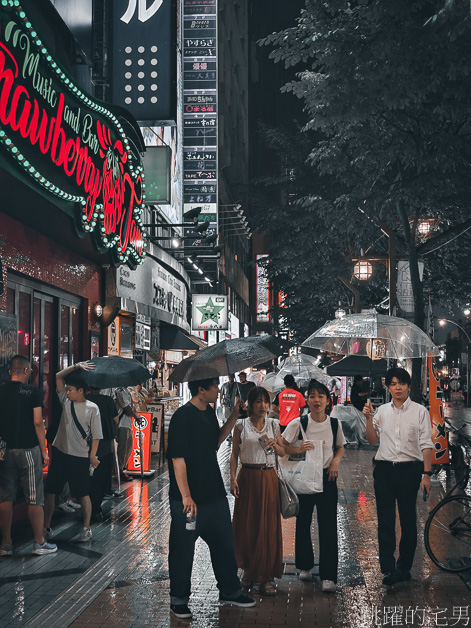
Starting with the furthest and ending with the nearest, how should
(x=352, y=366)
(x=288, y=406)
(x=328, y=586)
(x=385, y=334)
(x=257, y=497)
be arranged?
1. (x=352, y=366)
2. (x=288, y=406)
3. (x=385, y=334)
4. (x=257, y=497)
5. (x=328, y=586)

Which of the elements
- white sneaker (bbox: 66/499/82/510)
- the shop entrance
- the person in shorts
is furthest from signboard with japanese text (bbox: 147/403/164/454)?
the person in shorts

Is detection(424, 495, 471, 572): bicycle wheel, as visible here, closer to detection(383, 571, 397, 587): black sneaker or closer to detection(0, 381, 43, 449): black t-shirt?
detection(383, 571, 397, 587): black sneaker

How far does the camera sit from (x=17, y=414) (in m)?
8.32

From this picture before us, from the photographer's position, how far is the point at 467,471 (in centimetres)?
953

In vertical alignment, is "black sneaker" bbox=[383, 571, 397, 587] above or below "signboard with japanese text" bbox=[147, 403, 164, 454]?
below

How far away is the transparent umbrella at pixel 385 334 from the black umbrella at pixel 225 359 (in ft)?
7.73

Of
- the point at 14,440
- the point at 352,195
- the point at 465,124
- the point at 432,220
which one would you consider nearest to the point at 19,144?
the point at 14,440

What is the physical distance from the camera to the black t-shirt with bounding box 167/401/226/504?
6.24 m

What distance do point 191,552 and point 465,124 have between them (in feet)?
41.9

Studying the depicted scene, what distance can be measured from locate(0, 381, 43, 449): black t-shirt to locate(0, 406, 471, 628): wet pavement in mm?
1212

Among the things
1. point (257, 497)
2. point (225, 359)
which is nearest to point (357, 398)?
point (257, 497)

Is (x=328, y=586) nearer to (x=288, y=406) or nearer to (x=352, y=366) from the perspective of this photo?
(x=288, y=406)

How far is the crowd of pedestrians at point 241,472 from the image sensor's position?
630 centimetres

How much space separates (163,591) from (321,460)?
1.83 m
